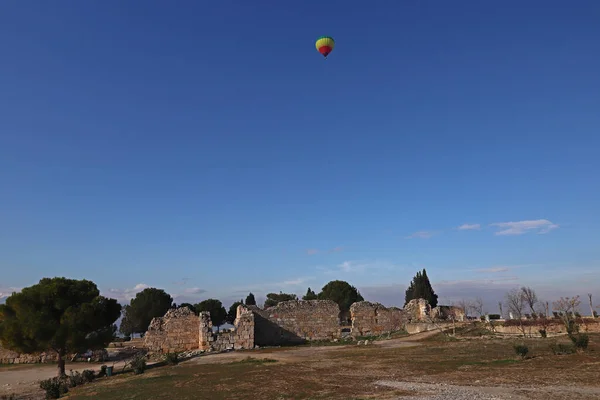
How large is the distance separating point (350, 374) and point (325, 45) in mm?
25487

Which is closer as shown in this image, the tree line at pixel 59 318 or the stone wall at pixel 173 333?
the tree line at pixel 59 318

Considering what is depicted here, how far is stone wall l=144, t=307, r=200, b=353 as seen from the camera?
2956 centimetres

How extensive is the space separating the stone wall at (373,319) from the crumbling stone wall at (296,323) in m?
1.98

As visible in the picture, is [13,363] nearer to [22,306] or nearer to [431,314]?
[22,306]

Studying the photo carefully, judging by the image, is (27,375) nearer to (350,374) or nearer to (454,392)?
(350,374)

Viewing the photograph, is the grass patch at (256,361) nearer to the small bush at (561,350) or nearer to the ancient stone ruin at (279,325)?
the ancient stone ruin at (279,325)

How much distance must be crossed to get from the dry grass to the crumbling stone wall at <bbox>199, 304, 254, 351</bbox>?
22.2ft

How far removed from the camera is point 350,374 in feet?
49.6

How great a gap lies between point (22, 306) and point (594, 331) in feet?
117

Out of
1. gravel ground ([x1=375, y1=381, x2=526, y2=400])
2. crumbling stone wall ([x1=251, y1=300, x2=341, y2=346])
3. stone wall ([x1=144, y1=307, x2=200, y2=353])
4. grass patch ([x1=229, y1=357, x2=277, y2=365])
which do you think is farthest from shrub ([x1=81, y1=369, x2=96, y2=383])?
gravel ground ([x1=375, y1=381, x2=526, y2=400])

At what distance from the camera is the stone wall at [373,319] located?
33.9 metres

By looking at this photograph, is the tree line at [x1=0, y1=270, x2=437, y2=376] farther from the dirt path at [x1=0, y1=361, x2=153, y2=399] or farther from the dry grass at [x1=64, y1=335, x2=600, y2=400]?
the dry grass at [x1=64, y1=335, x2=600, y2=400]

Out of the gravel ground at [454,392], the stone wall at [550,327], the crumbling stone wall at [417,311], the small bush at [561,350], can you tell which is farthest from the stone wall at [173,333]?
the small bush at [561,350]

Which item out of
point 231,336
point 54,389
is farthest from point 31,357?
point 54,389
